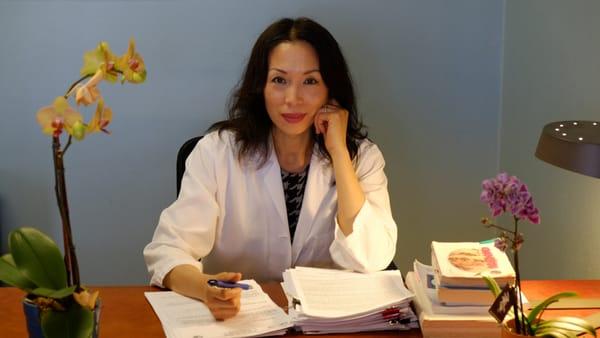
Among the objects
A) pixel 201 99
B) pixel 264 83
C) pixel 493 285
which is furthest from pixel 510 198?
pixel 201 99

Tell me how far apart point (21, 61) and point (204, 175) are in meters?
0.98

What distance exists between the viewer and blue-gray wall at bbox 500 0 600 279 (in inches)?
81.7

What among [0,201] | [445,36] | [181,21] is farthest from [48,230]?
[445,36]

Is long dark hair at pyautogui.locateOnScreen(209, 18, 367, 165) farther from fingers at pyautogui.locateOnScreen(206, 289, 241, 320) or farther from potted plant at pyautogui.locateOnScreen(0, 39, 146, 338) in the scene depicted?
potted plant at pyautogui.locateOnScreen(0, 39, 146, 338)

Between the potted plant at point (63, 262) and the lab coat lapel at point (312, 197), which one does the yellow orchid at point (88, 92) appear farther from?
the lab coat lapel at point (312, 197)

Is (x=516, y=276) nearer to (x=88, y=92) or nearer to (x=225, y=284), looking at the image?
(x=225, y=284)

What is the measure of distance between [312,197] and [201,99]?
0.75 meters

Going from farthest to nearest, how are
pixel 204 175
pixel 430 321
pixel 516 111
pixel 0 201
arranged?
1. pixel 0 201
2. pixel 516 111
3. pixel 204 175
4. pixel 430 321

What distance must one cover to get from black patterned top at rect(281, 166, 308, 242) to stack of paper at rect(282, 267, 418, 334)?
419mm

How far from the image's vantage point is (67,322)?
1221 mm

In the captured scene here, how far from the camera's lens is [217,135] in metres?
2.22

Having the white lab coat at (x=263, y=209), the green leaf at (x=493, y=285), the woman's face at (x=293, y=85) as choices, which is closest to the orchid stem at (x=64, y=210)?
the green leaf at (x=493, y=285)

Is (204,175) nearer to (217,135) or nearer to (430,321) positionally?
(217,135)

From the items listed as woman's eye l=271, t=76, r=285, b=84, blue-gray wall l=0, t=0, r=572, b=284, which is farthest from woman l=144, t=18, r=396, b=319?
blue-gray wall l=0, t=0, r=572, b=284
